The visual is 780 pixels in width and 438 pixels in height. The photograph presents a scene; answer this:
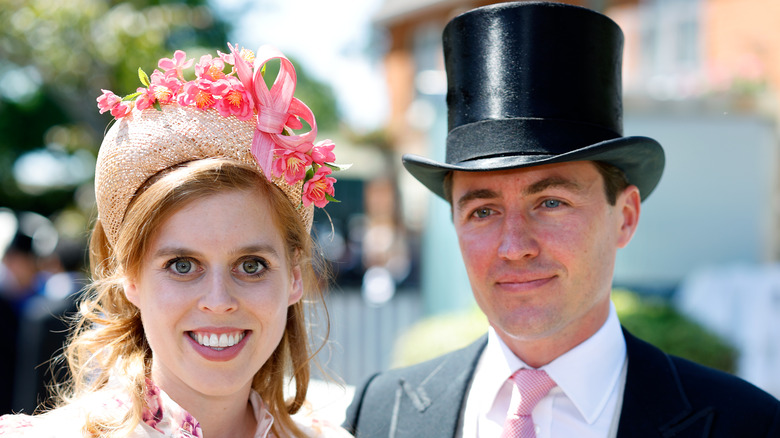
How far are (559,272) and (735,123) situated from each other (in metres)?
5.62

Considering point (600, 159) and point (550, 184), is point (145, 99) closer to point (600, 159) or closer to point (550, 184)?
point (550, 184)

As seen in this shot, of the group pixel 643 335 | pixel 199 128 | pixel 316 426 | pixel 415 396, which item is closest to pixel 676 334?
pixel 643 335

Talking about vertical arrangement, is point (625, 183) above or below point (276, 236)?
above

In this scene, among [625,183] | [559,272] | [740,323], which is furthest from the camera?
[740,323]

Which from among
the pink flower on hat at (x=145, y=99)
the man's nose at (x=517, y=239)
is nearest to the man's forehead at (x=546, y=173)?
the man's nose at (x=517, y=239)

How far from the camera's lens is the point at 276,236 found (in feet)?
6.31

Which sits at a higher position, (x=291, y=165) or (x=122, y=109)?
(x=122, y=109)

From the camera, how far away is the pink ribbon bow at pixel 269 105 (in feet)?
6.19

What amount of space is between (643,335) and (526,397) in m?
3.27

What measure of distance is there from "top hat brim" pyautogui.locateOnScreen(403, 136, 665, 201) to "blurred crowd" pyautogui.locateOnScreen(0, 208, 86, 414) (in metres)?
2.99

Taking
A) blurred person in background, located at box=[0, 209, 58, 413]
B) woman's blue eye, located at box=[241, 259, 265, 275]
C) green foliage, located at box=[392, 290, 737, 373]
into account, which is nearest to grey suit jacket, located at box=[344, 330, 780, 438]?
woman's blue eye, located at box=[241, 259, 265, 275]

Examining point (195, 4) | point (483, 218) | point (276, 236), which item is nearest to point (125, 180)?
point (276, 236)

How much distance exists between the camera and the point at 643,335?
16.7ft

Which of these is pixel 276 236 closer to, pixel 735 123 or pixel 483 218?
pixel 483 218
